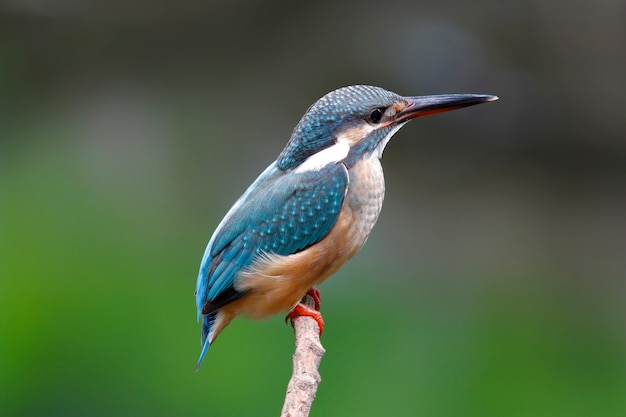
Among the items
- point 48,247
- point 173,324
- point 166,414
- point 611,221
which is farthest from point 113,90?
point 611,221

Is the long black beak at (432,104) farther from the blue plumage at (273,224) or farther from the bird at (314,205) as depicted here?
the blue plumage at (273,224)

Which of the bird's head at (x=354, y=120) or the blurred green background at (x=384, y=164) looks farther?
the blurred green background at (x=384, y=164)

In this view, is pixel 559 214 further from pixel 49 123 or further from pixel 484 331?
pixel 49 123

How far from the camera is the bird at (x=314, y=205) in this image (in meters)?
1.82

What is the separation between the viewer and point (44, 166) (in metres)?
4.23

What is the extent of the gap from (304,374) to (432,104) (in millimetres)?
645

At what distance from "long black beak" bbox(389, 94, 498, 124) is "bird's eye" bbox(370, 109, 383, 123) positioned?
0.10 feet

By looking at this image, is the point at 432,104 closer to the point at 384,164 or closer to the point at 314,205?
the point at 314,205

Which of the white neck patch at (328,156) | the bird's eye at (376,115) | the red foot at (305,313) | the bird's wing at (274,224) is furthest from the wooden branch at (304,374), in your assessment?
the bird's eye at (376,115)

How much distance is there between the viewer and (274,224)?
1.87m

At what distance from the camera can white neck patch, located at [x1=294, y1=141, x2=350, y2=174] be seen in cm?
184

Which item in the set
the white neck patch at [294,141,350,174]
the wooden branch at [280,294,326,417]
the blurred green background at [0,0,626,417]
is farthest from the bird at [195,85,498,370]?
the blurred green background at [0,0,626,417]

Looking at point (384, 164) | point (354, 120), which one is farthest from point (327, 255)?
point (384, 164)

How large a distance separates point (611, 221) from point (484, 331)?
127 cm
